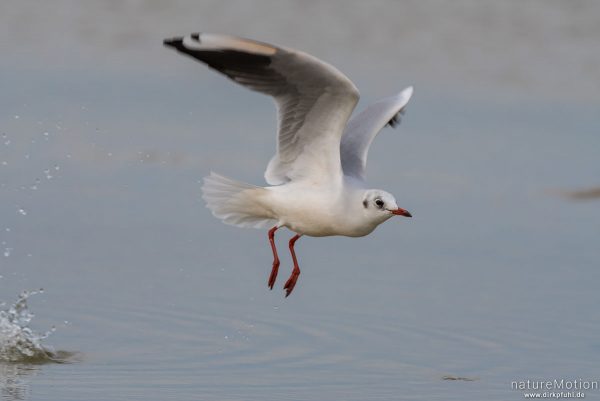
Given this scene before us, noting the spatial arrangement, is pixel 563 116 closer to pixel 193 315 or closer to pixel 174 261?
pixel 174 261

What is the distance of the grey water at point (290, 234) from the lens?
813cm

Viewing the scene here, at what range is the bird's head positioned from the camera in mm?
7977

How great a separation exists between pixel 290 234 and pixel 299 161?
2.71 metres

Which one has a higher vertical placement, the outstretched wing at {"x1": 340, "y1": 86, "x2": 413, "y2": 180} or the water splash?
the outstretched wing at {"x1": 340, "y1": 86, "x2": 413, "y2": 180}

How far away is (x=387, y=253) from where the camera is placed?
34.8ft

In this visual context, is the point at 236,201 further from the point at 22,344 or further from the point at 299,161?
the point at 22,344

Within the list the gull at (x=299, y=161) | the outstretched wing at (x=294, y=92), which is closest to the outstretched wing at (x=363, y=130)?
the gull at (x=299, y=161)

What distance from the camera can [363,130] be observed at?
909cm

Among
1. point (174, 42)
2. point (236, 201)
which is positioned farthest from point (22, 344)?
point (174, 42)

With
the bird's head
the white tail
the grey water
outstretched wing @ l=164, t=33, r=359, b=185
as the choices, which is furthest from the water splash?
the bird's head

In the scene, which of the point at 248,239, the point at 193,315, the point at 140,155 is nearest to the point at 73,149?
the point at 140,155

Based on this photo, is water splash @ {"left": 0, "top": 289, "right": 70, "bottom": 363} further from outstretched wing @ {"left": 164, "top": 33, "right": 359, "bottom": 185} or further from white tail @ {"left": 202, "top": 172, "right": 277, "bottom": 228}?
outstretched wing @ {"left": 164, "top": 33, "right": 359, "bottom": 185}

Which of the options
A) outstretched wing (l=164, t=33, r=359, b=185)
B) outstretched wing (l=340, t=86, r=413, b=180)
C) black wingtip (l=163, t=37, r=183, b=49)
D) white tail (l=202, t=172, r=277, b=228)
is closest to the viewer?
black wingtip (l=163, t=37, r=183, b=49)

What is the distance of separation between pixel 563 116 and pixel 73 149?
4555mm
